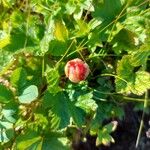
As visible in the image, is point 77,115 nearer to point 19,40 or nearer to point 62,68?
point 62,68

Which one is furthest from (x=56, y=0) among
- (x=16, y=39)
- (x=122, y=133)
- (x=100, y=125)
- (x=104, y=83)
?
(x=122, y=133)

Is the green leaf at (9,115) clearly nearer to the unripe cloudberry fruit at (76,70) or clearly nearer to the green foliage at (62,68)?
the green foliage at (62,68)

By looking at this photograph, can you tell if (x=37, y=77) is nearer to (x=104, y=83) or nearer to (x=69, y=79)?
(x=69, y=79)

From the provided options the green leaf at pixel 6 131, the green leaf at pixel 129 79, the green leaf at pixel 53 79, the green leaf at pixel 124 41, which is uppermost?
the green leaf at pixel 124 41

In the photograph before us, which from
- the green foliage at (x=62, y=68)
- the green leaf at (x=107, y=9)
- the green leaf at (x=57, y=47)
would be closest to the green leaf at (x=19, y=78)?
the green foliage at (x=62, y=68)

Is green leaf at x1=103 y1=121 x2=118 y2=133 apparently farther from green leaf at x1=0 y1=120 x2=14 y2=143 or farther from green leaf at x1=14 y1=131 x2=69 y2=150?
green leaf at x1=0 y1=120 x2=14 y2=143
